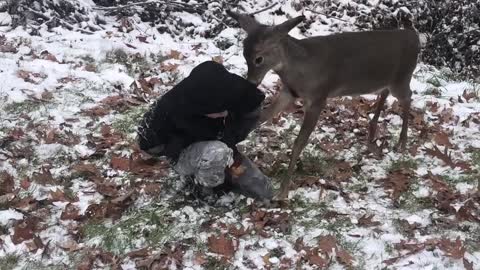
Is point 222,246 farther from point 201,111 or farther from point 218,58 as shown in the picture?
point 218,58

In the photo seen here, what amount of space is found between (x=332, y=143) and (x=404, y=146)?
66cm

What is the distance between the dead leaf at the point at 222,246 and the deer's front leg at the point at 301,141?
0.79m

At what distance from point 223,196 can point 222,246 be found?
0.69 metres

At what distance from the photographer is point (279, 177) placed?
17.3ft

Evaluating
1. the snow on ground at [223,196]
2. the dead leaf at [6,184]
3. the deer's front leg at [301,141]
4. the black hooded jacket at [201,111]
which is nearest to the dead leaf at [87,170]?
the snow on ground at [223,196]

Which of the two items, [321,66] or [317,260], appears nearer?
[317,260]

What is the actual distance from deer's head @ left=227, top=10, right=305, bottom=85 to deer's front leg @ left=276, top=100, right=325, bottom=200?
1.77 ft

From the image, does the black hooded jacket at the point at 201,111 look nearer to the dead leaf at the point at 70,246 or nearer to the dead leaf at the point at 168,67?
the dead leaf at the point at 70,246

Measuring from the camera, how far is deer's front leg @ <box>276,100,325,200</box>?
16.2ft

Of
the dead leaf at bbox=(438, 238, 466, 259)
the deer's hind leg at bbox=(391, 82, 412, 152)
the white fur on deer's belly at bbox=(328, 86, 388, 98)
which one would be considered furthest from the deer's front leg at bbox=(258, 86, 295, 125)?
the dead leaf at bbox=(438, 238, 466, 259)

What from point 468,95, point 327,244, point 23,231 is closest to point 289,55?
point 327,244

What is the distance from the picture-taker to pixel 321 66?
5285mm

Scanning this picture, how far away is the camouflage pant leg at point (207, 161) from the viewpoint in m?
4.46

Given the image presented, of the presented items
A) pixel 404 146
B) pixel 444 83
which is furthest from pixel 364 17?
pixel 404 146
